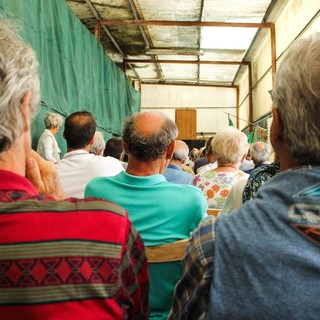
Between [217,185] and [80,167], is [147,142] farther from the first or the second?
[217,185]

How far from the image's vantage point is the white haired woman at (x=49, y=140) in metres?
4.52

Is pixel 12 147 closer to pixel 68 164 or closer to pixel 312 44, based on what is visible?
pixel 312 44

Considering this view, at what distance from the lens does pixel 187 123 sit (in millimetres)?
12727

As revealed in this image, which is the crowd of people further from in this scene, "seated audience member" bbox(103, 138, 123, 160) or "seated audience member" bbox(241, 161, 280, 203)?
"seated audience member" bbox(103, 138, 123, 160)

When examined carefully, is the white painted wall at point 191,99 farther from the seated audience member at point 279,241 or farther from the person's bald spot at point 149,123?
the seated audience member at point 279,241

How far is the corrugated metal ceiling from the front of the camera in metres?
7.26

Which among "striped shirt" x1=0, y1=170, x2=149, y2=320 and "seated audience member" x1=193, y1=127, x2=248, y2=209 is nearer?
"striped shirt" x1=0, y1=170, x2=149, y2=320

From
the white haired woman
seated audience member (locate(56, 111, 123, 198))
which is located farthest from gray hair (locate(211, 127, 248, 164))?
the white haired woman

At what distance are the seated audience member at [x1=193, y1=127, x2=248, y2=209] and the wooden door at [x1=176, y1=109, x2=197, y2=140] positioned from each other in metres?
9.96

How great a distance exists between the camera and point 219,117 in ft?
44.2

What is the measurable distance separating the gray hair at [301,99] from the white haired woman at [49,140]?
3.98 m

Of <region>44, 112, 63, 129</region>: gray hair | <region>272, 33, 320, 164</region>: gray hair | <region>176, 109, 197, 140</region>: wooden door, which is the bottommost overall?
<region>272, 33, 320, 164</region>: gray hair

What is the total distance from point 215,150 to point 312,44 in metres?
1.94

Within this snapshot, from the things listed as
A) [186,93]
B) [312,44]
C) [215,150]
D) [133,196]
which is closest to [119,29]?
[186,93]
